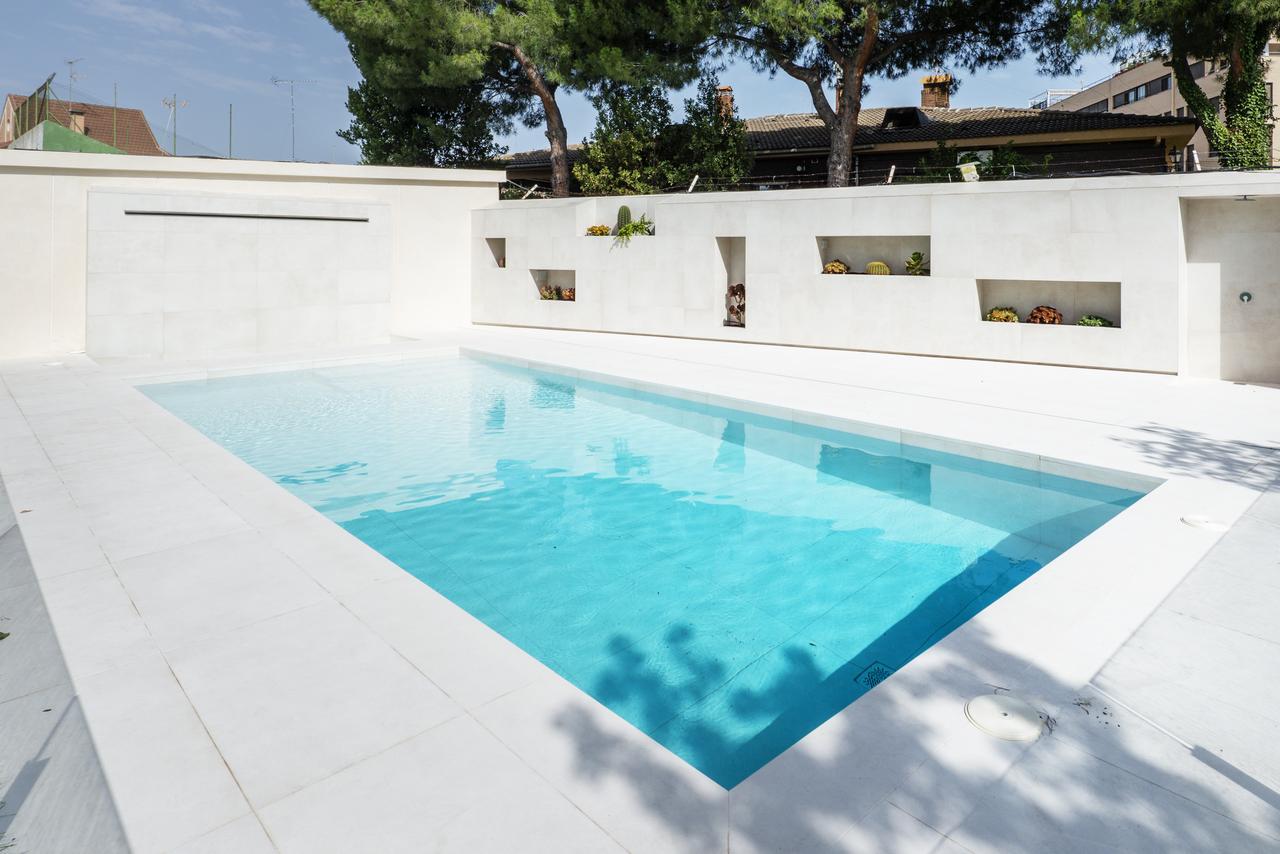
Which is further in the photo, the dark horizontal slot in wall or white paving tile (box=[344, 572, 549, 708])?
the dark horizontal slot in wall

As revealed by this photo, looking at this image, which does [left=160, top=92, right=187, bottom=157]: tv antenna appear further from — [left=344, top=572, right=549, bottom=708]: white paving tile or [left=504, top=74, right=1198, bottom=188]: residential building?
[left=344, top=572, right=549, bottom=708]: white paving tile

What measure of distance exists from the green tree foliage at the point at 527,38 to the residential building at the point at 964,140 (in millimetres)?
4502

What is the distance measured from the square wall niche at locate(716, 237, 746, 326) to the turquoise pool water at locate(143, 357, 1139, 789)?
576 cm

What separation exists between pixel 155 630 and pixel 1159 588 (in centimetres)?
483

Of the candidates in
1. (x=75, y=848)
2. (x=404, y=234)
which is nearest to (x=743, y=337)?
(x=404, y=234)

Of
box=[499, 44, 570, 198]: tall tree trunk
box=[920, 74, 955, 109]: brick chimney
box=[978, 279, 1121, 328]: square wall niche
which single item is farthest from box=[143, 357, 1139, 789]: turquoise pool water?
box=[920, 74, 955, 109]: brick chimney

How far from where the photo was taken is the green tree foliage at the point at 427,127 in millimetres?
22891

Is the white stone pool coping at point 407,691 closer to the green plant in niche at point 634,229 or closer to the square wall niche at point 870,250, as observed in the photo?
the square wall niche at point 870,250

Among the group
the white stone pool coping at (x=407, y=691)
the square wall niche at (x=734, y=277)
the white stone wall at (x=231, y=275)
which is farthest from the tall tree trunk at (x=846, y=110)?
the white stone pool coping at (x=407, y=691)

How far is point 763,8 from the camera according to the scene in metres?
15.4

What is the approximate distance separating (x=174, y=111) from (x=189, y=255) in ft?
18.1

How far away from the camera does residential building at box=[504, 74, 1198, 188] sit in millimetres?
21250

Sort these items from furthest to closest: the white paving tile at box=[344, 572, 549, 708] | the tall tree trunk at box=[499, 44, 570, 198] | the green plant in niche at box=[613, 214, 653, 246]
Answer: the tall tree trunk at box=[499, 44, 570, 198]
the green plant in niche at box=[613, 214, 653, 246]
the white paving tile at box=[344, 572, 549, 708]

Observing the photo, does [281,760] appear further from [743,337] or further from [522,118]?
[522,118]
